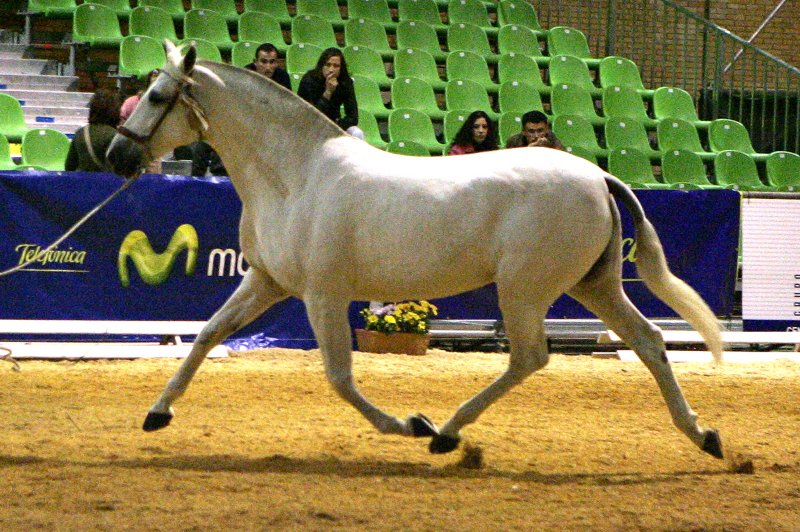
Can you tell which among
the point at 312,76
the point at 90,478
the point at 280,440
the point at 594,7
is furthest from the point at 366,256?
the point at 594,7

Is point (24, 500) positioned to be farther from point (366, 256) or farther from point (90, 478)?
point (366, 256)

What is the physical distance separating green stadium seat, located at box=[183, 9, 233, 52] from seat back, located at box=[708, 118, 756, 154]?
6580 millimetres

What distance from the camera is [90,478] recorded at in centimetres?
520

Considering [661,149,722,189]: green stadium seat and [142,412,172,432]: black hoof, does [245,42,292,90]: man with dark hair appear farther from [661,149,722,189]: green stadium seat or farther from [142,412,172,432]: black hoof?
[661,149,722,189]: green stadium seat

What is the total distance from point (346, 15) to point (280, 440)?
1210 cm

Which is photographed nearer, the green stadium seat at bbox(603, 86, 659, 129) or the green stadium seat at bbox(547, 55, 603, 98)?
the green stadium seat at bbox(603, 86, 659, 129)

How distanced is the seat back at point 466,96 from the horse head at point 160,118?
891 cm

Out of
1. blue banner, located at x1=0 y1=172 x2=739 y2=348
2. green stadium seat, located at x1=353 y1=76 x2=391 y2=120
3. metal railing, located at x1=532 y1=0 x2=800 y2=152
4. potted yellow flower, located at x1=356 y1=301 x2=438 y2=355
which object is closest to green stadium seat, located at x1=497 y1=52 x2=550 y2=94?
metal railing, located at x1=532 y1=0 x2=800 y2=152

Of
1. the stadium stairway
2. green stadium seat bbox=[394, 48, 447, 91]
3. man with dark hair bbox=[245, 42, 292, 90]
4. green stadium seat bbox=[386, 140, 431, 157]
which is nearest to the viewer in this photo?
man with dark hair bbox=[245, 42, 292, 90]

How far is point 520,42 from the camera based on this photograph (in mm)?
16969

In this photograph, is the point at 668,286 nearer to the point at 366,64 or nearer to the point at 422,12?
the point at 366,64

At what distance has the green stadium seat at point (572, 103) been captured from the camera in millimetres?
15562

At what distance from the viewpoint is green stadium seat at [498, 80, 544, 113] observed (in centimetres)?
1520

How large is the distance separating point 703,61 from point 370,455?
1206 centimetres
